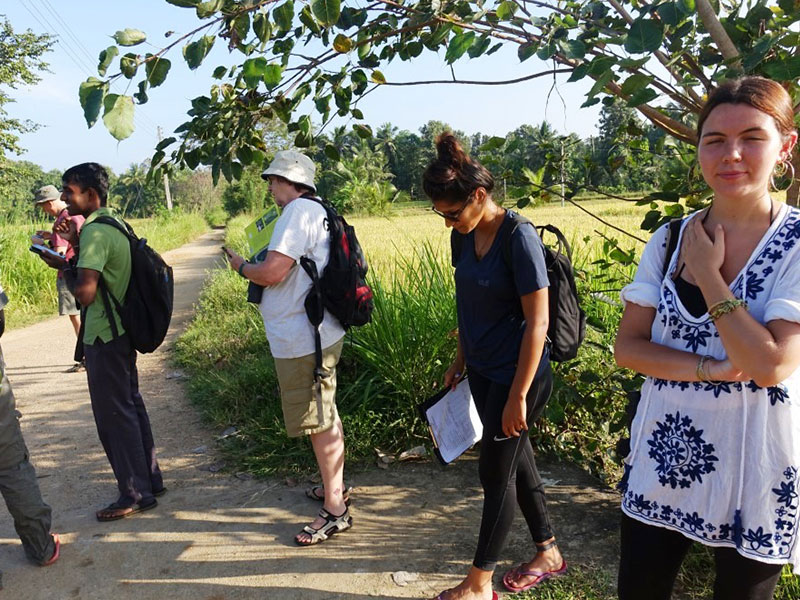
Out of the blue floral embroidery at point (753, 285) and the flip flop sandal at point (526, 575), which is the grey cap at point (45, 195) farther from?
the blue floral embroidery at point (753, 285)

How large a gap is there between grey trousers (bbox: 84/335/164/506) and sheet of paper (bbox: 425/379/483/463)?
63.7 inches

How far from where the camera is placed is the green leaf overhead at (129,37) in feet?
5.23

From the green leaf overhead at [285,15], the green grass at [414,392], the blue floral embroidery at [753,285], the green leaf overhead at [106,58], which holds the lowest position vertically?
the green grass at [414,392]

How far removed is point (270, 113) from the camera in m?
2.73

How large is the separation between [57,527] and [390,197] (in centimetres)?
243

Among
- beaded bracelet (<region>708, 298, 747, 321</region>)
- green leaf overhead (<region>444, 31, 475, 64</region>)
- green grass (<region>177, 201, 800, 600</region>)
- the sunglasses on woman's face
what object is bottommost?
green grass (<region>177, 201, 800, 600</region>)

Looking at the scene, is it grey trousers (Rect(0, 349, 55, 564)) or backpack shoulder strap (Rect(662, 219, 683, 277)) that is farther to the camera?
grey trousers (Rect(0, 349, 55, 564))

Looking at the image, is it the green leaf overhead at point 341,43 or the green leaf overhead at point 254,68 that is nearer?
the green leaf overhead at point 254,68

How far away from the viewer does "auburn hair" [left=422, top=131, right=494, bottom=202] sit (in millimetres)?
2156

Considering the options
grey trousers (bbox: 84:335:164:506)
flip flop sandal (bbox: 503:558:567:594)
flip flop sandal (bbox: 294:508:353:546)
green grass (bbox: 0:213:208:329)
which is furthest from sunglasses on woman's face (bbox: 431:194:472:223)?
green grass (bbox: 0:213:208:329)

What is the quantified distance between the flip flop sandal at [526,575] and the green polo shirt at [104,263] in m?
2.15

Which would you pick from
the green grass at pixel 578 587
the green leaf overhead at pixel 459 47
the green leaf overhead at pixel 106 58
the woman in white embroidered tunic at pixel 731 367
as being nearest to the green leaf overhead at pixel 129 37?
the green leaf overhead at pixel 106 58

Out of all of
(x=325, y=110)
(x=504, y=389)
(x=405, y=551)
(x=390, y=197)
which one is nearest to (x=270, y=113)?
(x=325, y=110)

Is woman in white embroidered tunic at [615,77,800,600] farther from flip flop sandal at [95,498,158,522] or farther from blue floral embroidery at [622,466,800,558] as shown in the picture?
flip flop sandal at [95,498,158,522]
